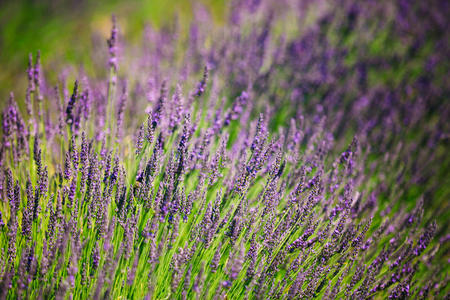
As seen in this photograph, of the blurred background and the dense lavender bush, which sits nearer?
the dense lavender bush

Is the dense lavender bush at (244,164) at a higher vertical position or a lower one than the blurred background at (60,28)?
lower

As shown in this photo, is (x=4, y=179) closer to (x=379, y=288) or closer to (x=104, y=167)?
(x=104, y=167)

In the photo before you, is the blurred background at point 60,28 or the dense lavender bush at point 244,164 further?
the blurred background at point 60,28

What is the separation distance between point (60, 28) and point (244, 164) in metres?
2.79

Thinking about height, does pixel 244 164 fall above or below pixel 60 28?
below

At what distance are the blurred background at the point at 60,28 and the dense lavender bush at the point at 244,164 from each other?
0.26m

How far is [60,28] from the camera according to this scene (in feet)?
10.5

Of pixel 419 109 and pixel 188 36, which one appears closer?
pixel 419 109

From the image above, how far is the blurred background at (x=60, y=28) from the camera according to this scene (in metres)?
2.92

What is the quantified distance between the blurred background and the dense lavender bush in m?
0.26

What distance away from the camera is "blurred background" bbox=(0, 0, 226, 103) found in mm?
2924

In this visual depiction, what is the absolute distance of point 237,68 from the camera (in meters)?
2.90

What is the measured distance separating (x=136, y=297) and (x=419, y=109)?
300 centimetres

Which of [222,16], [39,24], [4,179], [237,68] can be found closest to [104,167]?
[4,179]
